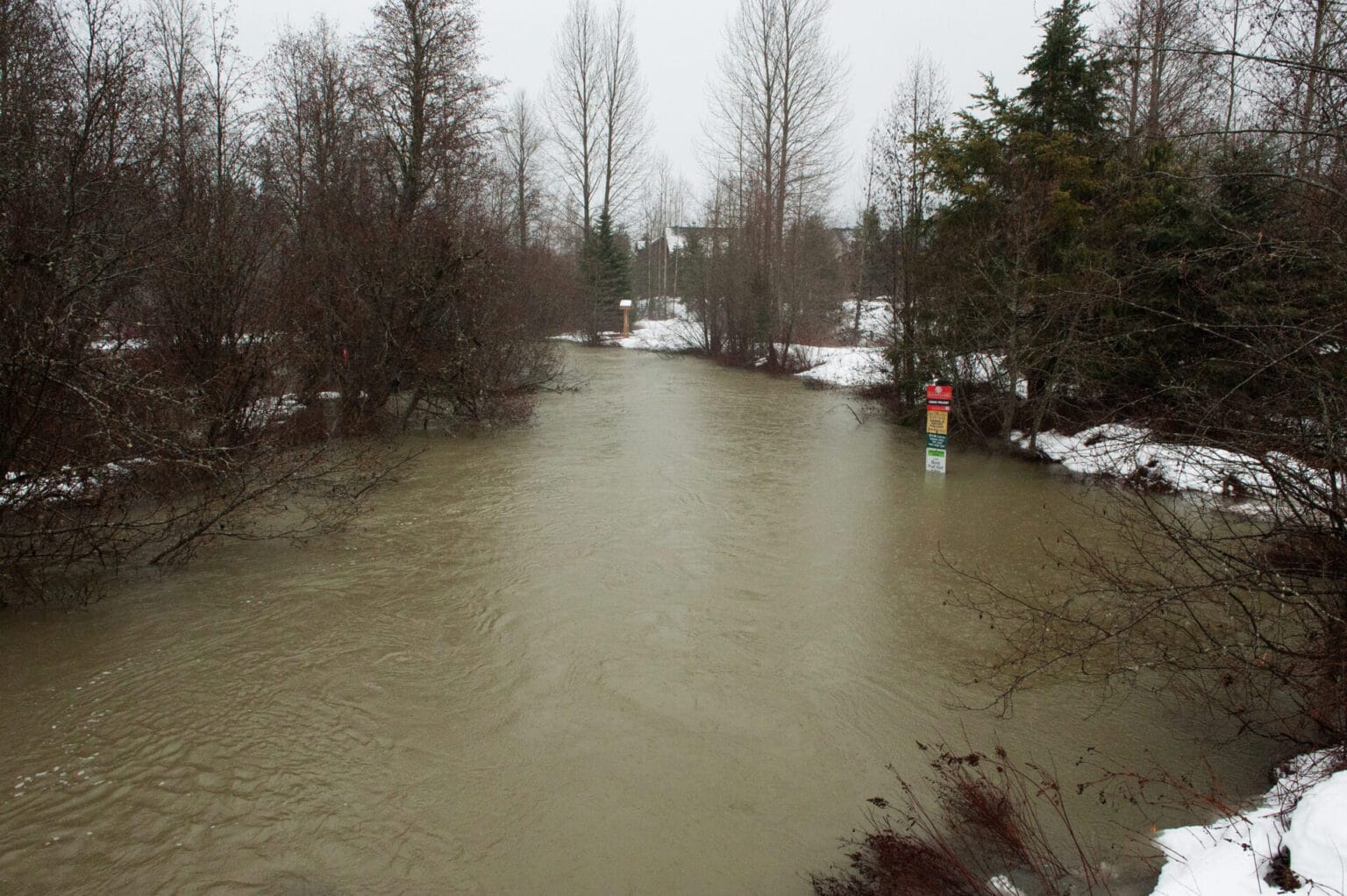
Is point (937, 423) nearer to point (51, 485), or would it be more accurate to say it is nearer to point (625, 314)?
point (51, 485)

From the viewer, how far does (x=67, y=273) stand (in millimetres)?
6023

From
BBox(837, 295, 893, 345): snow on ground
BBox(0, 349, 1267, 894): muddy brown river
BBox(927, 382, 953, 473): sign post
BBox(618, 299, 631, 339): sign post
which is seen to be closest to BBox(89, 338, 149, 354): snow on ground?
BBox(0, 349, 1267, 894): muddy brown river

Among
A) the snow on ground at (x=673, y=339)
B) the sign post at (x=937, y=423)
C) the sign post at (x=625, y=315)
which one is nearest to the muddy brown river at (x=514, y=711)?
the sign post at (x=937, y=423)

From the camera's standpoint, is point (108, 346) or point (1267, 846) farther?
point (108, 346)

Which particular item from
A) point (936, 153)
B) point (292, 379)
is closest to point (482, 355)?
point (292, 379)

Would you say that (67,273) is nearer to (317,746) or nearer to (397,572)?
(397,572)

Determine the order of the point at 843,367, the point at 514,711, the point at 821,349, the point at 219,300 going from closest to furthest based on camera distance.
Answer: the point at 514,711, the point at 219,300, the point at 843,367, the point at 821,349

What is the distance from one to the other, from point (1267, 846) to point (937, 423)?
932 cm

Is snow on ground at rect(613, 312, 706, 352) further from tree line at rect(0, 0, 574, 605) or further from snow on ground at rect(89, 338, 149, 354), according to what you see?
snow on ground at rect(89, 338, 149, 354)

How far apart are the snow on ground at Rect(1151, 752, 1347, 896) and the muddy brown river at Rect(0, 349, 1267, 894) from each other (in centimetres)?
70

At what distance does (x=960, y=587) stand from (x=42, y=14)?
434 inches

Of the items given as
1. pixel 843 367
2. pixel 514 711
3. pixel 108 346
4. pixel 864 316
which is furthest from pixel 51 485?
pixel 864 316

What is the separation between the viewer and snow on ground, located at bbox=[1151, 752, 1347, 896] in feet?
9.04

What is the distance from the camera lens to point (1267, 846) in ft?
9.98
